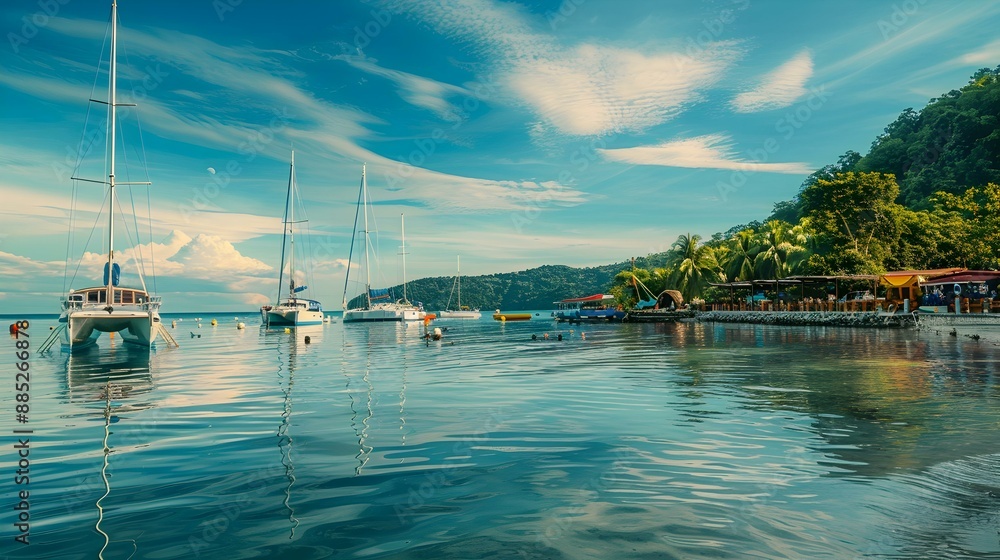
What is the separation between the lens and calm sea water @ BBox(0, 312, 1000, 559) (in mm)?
5723

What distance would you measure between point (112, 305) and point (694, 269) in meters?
74.5

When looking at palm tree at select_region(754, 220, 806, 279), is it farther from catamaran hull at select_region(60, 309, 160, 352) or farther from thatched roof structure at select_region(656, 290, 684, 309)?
catamaran hull at select_region(60, 309, 160, 352)

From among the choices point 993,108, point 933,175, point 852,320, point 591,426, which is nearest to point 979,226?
point 852,320

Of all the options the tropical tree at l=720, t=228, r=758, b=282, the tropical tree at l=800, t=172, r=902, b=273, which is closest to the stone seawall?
the tropical tree at l=800, t=172, r=902, b=273

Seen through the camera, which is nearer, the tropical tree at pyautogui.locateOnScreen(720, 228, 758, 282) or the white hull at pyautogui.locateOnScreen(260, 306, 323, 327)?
the tropical tree at pyautogui.locateOnScreen(720, 228, 758, 282)

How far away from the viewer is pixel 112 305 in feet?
114

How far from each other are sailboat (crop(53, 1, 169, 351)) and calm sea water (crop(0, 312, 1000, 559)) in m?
18.8

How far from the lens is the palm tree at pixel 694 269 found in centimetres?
8781

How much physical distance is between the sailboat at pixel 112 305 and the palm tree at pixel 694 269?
7025 cm

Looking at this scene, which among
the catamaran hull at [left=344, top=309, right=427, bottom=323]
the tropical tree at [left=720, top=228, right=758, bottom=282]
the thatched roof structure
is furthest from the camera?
the catamaran hull at [left=344, top=309, right=427, bottom=323]

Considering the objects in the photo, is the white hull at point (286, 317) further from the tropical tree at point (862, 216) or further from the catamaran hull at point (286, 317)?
the tropical tree at point (862, 216)

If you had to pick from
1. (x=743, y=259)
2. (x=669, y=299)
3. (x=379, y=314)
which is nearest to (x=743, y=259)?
(x=743, y=259)

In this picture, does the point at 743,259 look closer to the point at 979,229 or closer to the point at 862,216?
the point at 862,216

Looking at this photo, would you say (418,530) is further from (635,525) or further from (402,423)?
(402,423)
